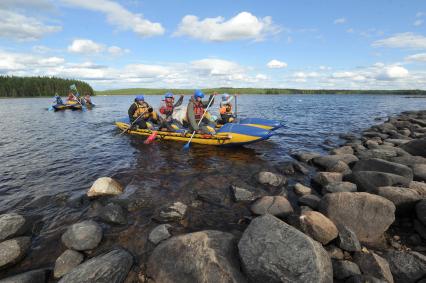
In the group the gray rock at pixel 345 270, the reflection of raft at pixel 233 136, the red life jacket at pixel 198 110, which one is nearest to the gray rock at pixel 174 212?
the gray rock at pixel 345 270

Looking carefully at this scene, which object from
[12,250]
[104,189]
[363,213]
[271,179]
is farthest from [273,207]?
[12,250]

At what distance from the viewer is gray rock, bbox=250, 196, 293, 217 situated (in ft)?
22.7

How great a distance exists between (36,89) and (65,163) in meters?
120

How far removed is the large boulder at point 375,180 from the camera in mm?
7359

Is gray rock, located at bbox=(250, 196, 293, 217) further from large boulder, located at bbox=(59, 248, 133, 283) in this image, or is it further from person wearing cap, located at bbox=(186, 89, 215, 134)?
person wearing cap, located at bbox=(186, 89, 215, 134)

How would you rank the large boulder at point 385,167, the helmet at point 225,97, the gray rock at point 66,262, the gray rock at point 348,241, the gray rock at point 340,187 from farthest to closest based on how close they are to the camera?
the helmet at point 225,97, the large boulder at point 385,167, the gray rock at point 340,187, the gray rock at point 348,241, the gray rock at point 66,262

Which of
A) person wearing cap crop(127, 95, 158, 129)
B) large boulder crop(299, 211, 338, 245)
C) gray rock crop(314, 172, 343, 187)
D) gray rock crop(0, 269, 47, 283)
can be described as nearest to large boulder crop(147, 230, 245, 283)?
large boulder crop(299, 211, 338, 245)

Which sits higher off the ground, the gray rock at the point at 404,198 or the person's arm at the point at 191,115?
the person's arm at the point at 191,115

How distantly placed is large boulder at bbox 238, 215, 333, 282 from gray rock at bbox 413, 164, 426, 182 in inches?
243

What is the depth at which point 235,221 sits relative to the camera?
707cm

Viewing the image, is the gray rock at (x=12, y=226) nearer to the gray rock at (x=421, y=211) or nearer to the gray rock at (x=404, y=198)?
the gray rock at (x=404, y=198)

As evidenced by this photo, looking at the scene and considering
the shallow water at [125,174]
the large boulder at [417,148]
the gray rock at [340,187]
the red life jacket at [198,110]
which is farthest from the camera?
the red life jacket at [198,110]

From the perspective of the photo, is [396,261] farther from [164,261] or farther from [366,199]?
[164,261]

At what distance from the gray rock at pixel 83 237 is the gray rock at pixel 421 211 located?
7.82m
